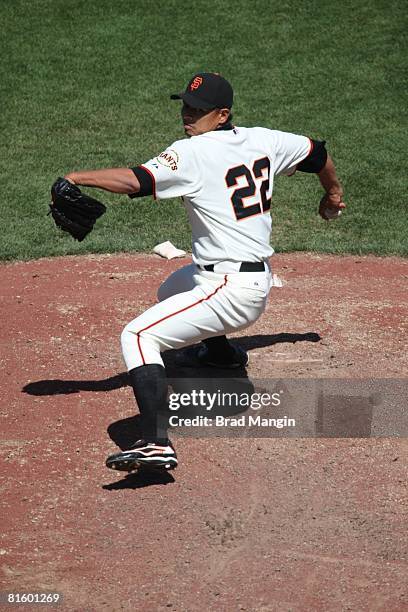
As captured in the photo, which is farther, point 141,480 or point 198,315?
point 198,315

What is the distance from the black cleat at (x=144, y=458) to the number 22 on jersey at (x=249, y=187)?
132cm

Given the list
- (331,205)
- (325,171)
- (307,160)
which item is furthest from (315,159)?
(331,205)

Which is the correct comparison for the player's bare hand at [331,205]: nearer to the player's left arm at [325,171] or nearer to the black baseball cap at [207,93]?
Result: the player's left arm at [325,171]

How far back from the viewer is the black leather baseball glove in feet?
17.0

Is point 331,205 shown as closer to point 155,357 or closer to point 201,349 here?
point 201,349

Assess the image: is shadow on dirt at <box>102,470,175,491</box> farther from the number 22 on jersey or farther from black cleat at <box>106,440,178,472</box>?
the number 22 on jersey

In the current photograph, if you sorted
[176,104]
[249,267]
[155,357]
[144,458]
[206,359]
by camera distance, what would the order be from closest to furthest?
[144,458]
[155,357]
[249,267]
[206,359]
[176,104]

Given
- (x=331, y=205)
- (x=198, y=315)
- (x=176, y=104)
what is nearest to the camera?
(x=198, y=315)

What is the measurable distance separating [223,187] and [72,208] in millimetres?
828

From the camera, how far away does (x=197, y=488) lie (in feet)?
17.0

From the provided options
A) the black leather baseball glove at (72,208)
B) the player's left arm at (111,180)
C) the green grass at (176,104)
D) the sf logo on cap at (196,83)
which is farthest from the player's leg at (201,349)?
the green grass at (176,104)

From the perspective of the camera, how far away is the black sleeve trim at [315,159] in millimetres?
6098

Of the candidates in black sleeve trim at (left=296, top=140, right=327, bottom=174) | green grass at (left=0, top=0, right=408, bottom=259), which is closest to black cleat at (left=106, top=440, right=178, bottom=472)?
black sleeve trim at (left=296, top=140, right=327, bottom=174)

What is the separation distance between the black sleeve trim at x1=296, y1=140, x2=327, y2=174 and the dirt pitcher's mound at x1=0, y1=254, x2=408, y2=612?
1247 mm
